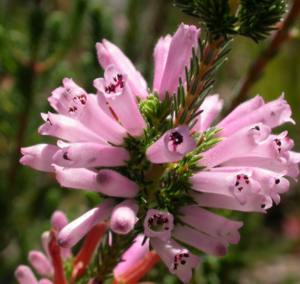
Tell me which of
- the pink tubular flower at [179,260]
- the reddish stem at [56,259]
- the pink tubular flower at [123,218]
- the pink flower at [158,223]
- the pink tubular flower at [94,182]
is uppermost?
the pink tubular flower at [94,182]

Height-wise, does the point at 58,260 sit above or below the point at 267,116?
below

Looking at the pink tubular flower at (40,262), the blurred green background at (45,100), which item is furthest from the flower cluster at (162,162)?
the blurred green background at (45,100)

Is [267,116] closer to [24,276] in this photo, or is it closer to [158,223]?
[158,223]

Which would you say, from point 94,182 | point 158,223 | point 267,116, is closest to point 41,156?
point 94,182

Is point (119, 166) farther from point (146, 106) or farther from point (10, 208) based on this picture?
point (10, 208)

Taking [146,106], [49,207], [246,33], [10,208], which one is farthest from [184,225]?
[10,208]

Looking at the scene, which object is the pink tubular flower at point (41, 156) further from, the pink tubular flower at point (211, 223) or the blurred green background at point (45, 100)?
the blurred green background at point (45, 100)

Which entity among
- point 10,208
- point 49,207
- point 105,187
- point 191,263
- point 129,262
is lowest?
point 10,208
